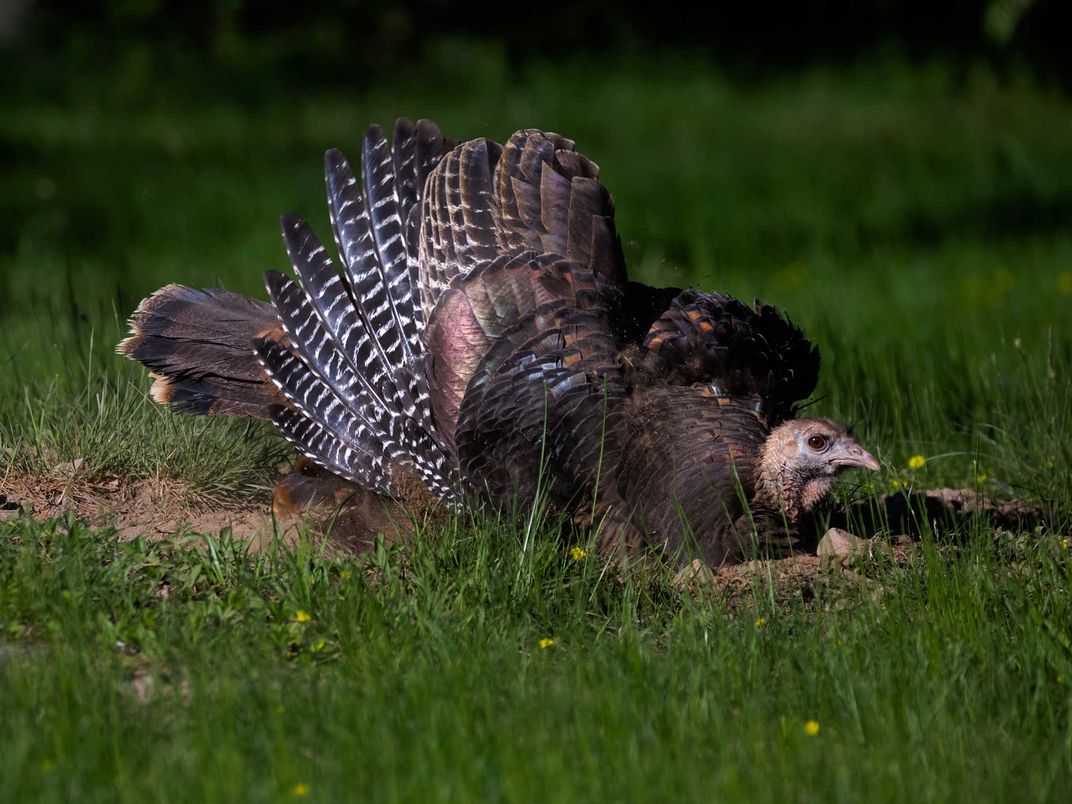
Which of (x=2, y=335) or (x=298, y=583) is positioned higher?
(x=2, y=335)

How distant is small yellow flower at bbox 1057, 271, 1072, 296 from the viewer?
9461 mm

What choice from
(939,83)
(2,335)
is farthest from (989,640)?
(939,83)

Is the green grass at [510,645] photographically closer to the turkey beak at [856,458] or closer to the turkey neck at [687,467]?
the turkey neck at [687,467]

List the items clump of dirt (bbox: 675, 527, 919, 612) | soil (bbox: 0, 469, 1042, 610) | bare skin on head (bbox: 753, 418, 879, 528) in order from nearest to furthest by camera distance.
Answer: clump of dirt (bbox: 675, 527, 919, 612) → soil (bbox: 0, 469, 1042, 610) → bare skin on head (bbox: 753, 418, 879, 528)

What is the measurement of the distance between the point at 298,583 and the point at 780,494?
5.46 ft

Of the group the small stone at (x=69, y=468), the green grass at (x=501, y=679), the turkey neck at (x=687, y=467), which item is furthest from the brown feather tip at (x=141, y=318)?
the turkey neck at (x=687, y=467)

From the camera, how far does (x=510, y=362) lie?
5.08 meters

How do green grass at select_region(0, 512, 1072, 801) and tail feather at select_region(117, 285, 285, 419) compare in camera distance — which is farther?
tail feather at select_region(117, 285, 285, 419)

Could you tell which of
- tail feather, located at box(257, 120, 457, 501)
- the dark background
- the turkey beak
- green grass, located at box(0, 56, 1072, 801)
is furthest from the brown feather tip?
the dark background

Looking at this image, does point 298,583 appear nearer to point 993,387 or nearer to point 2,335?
point 2,335

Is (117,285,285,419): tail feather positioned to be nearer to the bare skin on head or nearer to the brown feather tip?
the brown feather tip

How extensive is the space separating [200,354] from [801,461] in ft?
7.47

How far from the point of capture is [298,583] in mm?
4180

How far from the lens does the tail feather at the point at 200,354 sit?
18.3 feet
